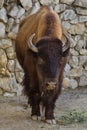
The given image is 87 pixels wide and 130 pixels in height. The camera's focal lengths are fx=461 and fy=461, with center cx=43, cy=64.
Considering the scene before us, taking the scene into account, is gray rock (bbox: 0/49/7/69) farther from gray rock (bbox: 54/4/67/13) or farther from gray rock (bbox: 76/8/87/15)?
gray rock (bbox: 76/8/87/15)

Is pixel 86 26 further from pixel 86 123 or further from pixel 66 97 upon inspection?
pixel 86 123

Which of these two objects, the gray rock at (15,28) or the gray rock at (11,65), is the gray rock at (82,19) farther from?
the gray rock at (11,65)

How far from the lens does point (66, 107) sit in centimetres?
755

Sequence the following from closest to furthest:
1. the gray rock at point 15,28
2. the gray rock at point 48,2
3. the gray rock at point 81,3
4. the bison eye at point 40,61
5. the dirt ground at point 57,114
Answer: the bison eye at point 40,61, the dirt ground at point 57,114, the gray rock at point 15,28, the gray rock at point 48,2, the gray rock at point 81,3

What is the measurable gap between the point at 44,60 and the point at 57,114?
57.7 inches

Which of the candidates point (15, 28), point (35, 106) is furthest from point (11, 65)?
point (35, 106)

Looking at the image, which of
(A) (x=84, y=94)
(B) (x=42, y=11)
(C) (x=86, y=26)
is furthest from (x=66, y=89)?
(B) (x=42, y=11)

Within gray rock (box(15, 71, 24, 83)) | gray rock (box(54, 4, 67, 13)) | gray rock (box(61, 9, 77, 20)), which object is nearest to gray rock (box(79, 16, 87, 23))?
gray rock (box(61, 9, 77, 20))

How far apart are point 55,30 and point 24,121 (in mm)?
1318

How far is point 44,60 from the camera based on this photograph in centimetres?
564

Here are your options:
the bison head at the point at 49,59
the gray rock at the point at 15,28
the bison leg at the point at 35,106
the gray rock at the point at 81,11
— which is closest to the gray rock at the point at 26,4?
the gray rock at the point at 15,28

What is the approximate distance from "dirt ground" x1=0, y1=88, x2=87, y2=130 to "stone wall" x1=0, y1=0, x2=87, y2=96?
0.33 metres

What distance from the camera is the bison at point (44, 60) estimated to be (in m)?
5.60

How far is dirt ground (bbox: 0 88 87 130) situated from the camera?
611cm
